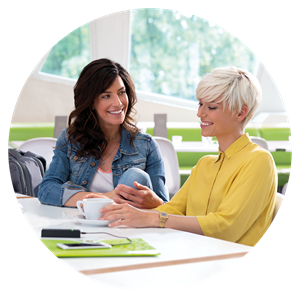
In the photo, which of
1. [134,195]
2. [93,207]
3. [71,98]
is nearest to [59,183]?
[134,195]

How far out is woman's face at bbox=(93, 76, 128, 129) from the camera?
1.32 m

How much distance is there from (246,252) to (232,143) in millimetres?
392

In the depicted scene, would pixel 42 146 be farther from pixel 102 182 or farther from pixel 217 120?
pixel 217 120

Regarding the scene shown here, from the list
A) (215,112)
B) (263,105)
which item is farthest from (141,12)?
(215,112)

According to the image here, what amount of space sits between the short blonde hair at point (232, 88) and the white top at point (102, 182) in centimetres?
48

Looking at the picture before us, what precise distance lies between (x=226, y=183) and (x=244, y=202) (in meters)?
0.10

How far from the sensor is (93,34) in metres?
4.77

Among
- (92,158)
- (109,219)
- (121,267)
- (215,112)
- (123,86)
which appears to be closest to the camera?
(121,267)

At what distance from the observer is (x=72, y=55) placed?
4.95 metres

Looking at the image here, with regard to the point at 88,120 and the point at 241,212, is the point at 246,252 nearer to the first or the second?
the point at 241,212

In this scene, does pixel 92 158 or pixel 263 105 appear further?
pixel 263 105

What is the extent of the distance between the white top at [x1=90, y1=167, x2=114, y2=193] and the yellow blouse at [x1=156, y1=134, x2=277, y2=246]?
0.28 metres

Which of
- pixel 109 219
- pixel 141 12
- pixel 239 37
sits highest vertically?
pixel 141 12

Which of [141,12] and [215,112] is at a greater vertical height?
[141,12]
